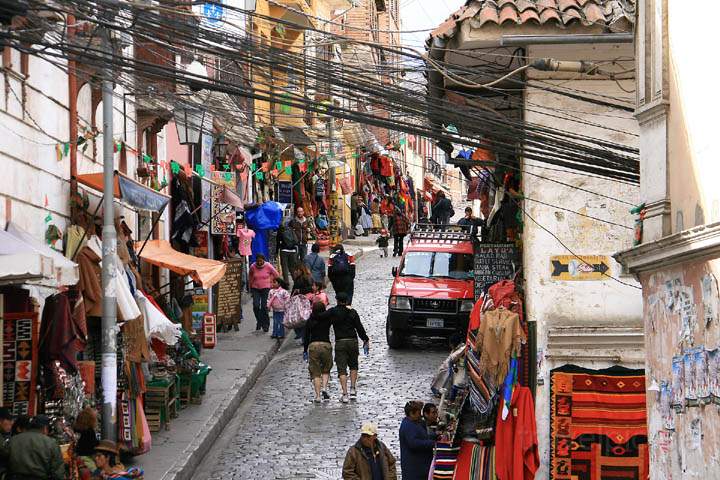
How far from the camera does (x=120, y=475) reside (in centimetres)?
1398

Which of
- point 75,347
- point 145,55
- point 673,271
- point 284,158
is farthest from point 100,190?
point 284,158

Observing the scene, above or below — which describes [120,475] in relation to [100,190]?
below

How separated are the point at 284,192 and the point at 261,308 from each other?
41.5 feet

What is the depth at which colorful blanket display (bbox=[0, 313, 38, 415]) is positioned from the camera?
603 inches

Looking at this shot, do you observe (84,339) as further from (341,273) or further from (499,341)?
(341,273)

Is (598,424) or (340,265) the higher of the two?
(340,265)

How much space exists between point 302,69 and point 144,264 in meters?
13.2

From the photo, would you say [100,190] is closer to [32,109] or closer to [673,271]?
[32,109]

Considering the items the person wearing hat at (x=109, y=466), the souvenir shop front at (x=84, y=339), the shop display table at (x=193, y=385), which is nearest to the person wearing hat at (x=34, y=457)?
the person wearing hat at (x=109, y=466)

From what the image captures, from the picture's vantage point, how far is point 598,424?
50.0 ft

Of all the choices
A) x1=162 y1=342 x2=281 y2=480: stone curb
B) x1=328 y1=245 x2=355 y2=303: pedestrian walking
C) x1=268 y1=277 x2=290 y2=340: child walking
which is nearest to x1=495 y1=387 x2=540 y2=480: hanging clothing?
x1=162 y1=342 x2=281 y2=480: stone curb

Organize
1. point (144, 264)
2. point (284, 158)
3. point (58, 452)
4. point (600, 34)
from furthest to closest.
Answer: point (284, 158) < point (144, 264) < point (600, 34) < point (58, 452)

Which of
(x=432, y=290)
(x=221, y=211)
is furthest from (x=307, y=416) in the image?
(x=221, y=211)

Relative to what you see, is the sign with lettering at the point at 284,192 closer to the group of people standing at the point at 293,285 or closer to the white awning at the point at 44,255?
the group of people standing at the point at 293,285
